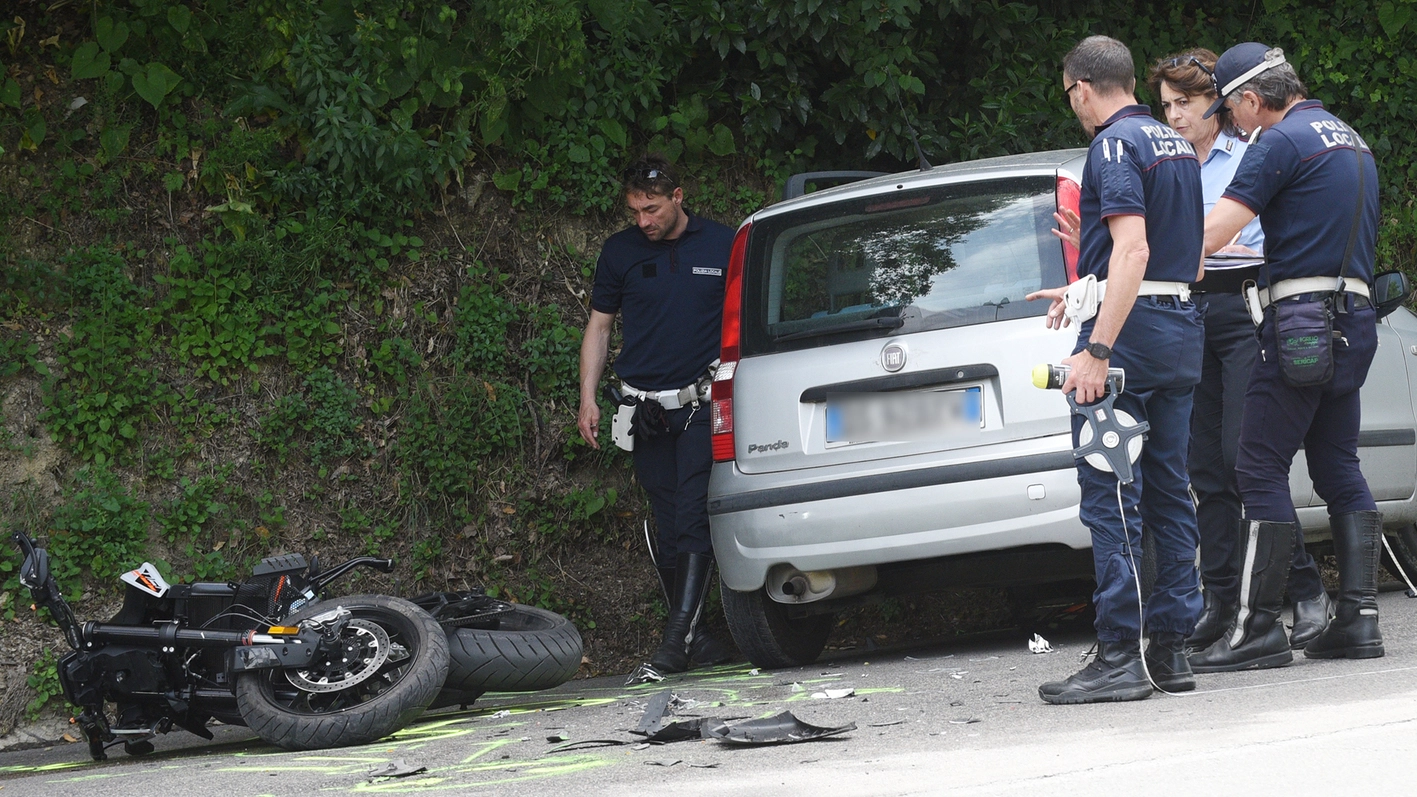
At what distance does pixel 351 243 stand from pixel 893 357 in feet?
10.9

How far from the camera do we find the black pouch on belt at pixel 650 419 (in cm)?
639

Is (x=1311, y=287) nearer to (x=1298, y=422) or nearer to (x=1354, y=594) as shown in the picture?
(x=1298, y=422)

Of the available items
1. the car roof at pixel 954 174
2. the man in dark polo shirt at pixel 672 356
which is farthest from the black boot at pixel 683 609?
the car roof at pixel 954 174

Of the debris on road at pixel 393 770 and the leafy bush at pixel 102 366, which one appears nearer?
the debris on road at pixel 393 770

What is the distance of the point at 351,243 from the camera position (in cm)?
729

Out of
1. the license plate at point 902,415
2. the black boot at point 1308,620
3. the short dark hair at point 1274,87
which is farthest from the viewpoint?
the license plate at point 902,415

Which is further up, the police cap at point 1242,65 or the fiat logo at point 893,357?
the police cap at point 1242,65

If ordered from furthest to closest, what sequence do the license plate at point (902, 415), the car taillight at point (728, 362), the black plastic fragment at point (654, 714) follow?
the car taillight at point (728, 362), the license plate at point (902, 415), the black plastic fragment at point (654, 714)

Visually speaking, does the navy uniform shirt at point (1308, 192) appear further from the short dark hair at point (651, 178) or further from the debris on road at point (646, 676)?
the debris on road at point (646, 676)

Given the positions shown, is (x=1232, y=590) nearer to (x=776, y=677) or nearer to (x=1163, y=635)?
(x=1163, y=635)

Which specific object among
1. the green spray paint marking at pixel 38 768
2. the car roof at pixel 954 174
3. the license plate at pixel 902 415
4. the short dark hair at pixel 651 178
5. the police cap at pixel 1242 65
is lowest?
the green spray paint marking at pixel 38 768

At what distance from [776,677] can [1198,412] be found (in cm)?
186

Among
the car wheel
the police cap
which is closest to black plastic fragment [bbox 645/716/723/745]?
the police cap

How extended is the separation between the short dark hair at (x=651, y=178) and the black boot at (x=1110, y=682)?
10.5 feet
